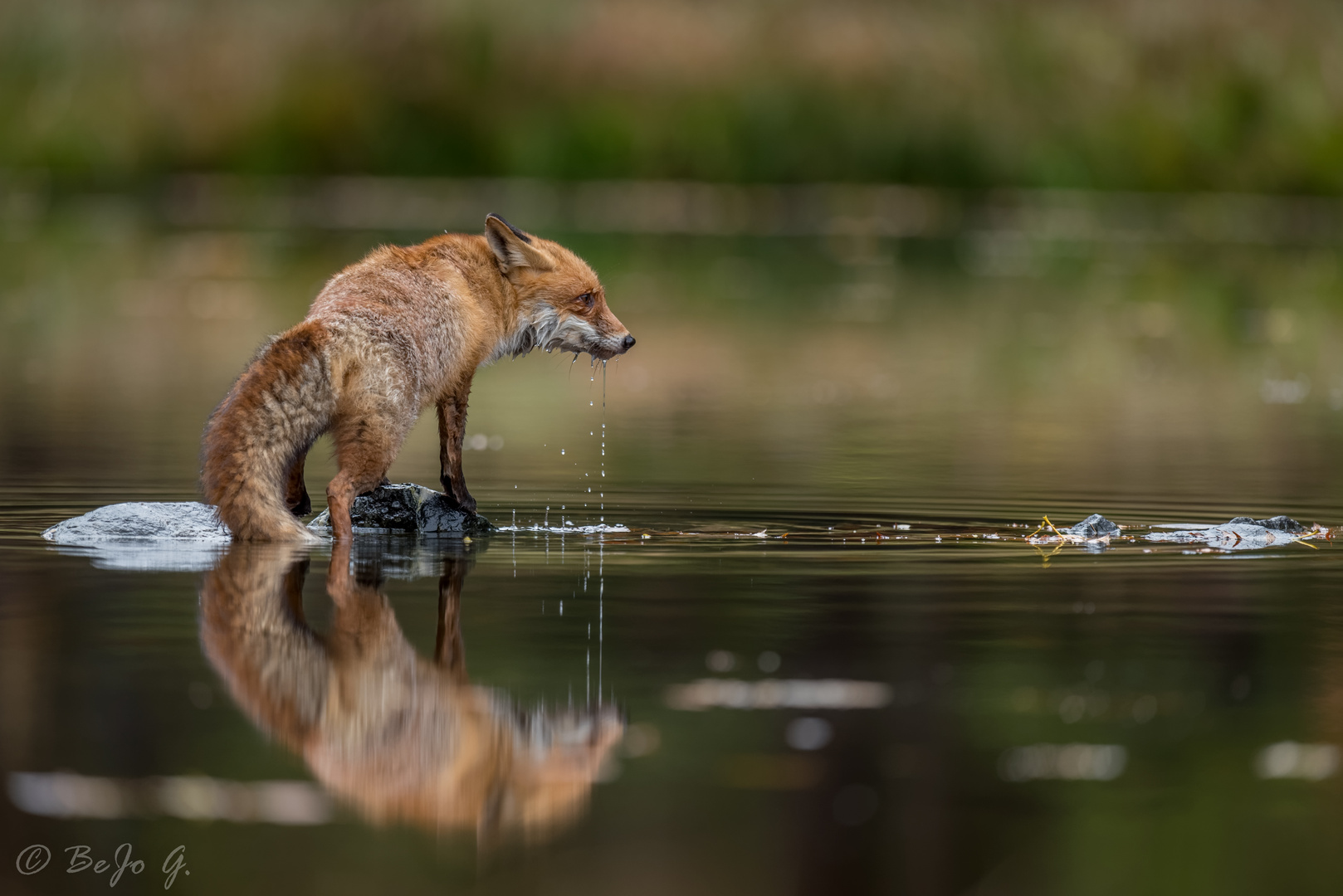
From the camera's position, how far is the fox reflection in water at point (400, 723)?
17.3 ft

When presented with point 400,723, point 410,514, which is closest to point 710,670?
point 400,723

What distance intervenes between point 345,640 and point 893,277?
25.3m

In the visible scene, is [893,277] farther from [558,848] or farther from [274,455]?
[558,848]

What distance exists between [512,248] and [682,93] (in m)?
44.5

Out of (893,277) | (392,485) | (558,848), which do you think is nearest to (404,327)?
(392,485)

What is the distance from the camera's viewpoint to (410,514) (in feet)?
32.7

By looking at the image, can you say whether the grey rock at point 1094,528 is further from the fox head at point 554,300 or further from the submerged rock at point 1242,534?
the fox head at point 554,300

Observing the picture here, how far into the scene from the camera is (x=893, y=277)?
1246 inches

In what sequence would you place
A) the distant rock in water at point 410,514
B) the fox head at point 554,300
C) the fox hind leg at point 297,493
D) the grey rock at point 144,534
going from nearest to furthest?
the grey rock at point 144,534
the distant rock in water at point 410,514
the fox hind leg at point 297,493
the fox head at point 554,300

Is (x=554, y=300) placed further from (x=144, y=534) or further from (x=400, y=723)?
(x=400, y=723)

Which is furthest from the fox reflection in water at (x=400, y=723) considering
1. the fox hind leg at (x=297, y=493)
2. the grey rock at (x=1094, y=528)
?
the grey rock at (x=1094, y=528)

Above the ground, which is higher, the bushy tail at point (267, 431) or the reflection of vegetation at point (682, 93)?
the reflection of vegetation at point (682, 93)

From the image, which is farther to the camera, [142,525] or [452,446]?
[452,446]

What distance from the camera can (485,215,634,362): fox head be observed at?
34.0ft
